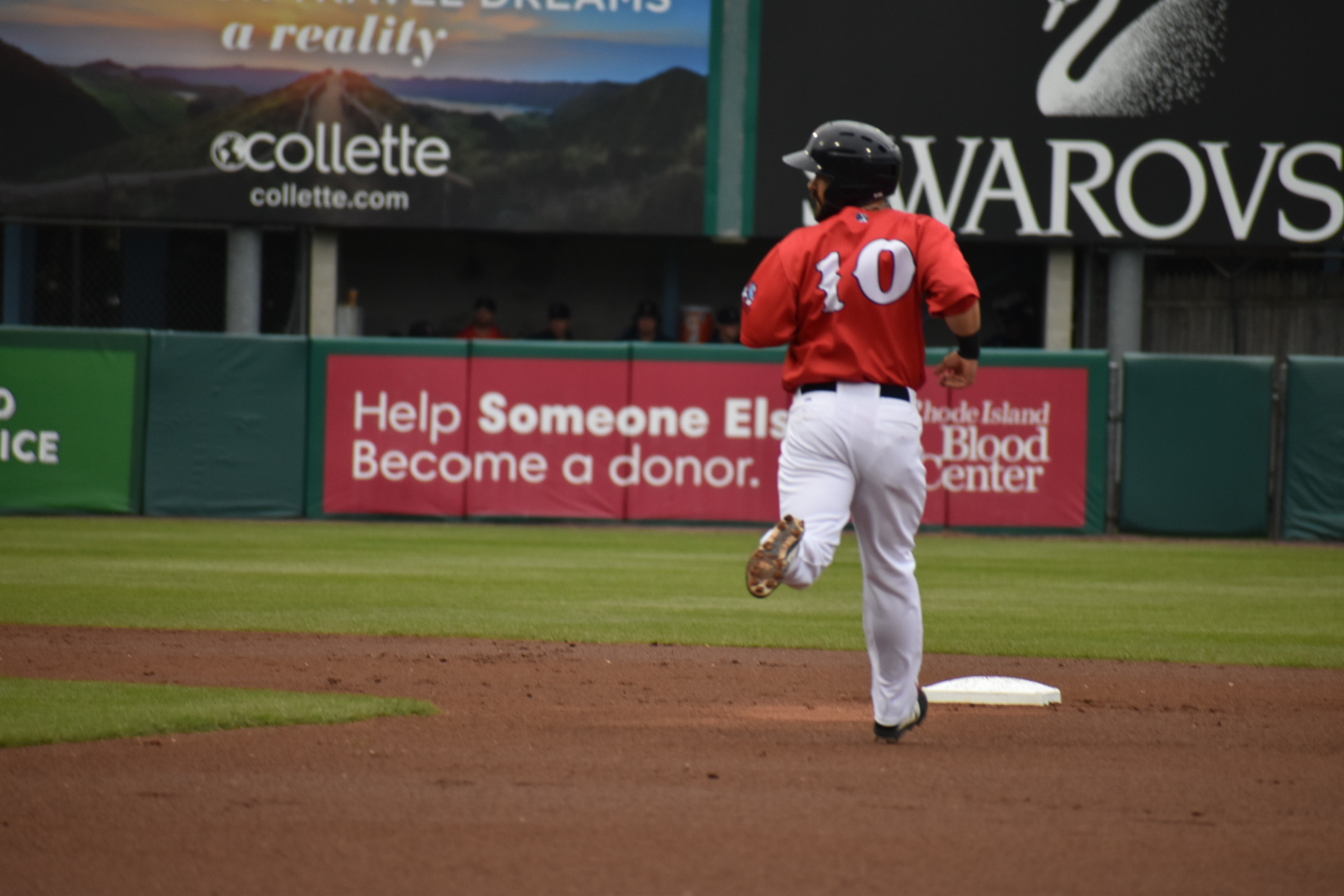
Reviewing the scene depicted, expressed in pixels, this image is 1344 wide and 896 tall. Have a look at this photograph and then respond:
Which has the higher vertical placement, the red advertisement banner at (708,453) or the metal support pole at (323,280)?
the metal support pole at (323,280)

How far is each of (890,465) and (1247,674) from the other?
3.45m

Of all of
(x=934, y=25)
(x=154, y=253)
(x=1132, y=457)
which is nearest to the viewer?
(x=1132, y=457)

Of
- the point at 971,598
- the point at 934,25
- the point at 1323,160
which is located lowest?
the point at 971,598

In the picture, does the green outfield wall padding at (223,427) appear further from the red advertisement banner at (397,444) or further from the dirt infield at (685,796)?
the dirt infield at (685,796)

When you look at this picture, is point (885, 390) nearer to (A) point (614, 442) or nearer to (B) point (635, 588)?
(B) point (635, 588)

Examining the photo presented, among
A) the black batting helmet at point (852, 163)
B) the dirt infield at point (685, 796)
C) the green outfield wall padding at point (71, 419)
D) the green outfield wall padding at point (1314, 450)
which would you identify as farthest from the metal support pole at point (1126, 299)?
the black batting helmet at point (852, 163)

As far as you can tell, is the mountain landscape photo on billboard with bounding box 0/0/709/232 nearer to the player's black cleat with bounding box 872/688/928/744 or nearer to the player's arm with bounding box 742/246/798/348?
the player's arm with bounding box 742/246/798/348

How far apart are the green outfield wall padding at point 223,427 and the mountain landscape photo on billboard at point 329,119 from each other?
3.59 meters

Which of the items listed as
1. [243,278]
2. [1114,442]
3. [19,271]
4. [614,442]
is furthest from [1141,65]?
[19,271]

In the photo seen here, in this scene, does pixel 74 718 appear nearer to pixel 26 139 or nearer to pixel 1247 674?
pixel 1247 674

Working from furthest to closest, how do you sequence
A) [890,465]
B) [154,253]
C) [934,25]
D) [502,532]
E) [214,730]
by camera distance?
1. [154,253]
2. [934,25]
3. [502,532]
4. [214,730]
5. [890,465]

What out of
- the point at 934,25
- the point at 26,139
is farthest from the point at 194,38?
the point at 934,25

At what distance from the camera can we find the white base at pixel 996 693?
637 cm

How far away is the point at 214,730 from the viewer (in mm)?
5422
